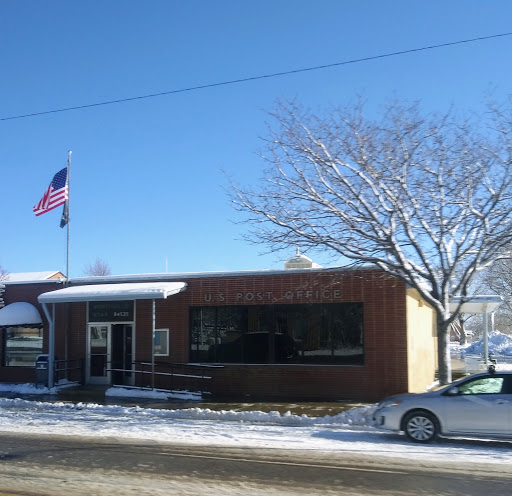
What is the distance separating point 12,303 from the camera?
2208 cm

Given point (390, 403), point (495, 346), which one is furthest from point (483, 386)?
point (495, 346)

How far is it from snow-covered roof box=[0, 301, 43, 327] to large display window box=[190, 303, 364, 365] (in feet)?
19.5

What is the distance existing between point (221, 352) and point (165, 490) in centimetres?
1160

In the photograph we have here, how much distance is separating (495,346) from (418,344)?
38.3 metres

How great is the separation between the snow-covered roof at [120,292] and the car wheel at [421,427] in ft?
29.1

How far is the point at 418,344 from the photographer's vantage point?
19.8 m

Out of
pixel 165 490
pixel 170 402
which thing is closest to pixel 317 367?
pixel 170 402

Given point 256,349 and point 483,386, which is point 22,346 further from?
point 483,386

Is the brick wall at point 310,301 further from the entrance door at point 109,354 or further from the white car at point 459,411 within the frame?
the white car at point 459,411

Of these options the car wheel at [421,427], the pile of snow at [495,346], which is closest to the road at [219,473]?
the car wheel at [421,427]

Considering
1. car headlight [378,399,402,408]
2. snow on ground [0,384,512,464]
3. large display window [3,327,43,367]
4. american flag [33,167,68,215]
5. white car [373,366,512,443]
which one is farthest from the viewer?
american flag [33,167,68,215]

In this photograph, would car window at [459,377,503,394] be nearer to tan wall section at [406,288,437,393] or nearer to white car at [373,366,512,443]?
white car at [373,366,512,443]

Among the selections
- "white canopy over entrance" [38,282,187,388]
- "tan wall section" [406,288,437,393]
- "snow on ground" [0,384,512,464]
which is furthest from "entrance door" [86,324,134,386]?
"tan wall section" [406,288,437,393]

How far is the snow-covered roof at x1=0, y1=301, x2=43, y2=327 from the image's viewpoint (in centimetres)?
2095
